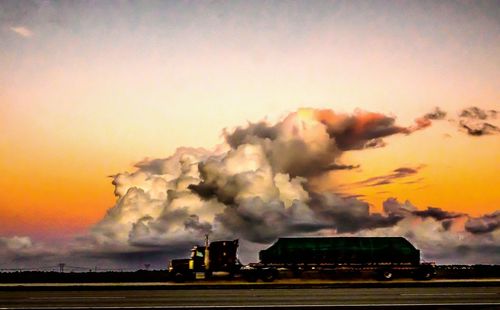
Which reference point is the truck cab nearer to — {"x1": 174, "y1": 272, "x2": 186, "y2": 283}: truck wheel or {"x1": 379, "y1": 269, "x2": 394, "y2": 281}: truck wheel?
{"x1": 174, "y1": 272, "x2": 186, "y2": 283}: truck wheel

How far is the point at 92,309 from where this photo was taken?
19.2 m

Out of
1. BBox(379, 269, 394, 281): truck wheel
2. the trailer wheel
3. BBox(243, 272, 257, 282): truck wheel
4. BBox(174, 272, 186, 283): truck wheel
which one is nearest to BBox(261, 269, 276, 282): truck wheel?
BBox(243, 272, 257, 282): truck wheel

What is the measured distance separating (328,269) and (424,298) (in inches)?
766

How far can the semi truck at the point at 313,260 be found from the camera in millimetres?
42250

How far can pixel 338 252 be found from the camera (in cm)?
4256

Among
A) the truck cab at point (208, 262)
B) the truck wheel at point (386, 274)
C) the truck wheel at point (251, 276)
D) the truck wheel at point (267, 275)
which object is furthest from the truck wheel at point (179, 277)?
the truck wheel at point (386, 274)

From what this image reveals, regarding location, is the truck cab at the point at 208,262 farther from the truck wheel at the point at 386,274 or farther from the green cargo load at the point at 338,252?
the truck wheel at the point at 386,274

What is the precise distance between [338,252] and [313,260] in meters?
1.82

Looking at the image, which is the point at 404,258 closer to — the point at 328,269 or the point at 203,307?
the point at 328,269

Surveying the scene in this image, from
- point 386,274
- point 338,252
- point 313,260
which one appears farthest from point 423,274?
point 313,260

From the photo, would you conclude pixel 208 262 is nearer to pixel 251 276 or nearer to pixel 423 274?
pixel 251 276

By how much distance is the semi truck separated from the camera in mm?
42250

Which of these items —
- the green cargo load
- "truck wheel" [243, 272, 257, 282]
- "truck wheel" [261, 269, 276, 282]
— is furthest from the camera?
the green cargo load

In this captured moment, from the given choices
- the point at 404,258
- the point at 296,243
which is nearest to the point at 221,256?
the point at 296,243
